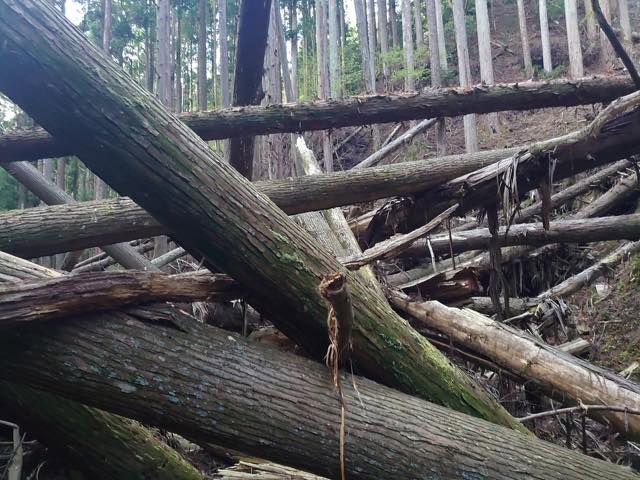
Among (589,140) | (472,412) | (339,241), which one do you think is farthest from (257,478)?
(589,140)

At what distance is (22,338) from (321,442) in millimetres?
1180

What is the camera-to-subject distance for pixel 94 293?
1945 millimetres

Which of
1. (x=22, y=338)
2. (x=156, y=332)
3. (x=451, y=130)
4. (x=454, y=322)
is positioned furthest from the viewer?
(x=451, y=130)

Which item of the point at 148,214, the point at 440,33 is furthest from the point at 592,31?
the point at 148,214

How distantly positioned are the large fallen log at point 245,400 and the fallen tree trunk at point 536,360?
1140mm

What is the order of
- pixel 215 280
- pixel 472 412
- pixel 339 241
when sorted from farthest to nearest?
pixel 339 241
pixel 472 412
pixel 215 280

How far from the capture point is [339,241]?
498 cm

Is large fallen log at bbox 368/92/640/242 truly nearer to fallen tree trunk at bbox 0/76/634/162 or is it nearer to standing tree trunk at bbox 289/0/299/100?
fallen tree trunk at bbox 0/76/634/162

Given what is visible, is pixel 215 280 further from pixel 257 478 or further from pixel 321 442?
pixel 257 478

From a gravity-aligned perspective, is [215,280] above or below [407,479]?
above

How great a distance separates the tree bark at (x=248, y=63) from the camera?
2650 millimetres

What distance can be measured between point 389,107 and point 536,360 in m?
2.17

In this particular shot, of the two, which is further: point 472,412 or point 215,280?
point 472,412

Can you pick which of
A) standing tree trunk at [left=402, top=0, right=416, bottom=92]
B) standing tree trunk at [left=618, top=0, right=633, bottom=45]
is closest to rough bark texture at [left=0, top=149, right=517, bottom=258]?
standing tree trunk at [left=402, top=0, right=416, bottom=92]
